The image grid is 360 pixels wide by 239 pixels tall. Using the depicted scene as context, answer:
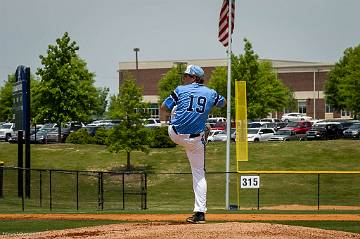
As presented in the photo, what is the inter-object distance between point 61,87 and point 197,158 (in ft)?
143

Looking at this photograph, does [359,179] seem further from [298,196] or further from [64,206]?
[64,206]

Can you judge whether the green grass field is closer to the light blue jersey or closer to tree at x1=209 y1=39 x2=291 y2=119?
tree at x1=209 y1=39 x2=291 y2=119

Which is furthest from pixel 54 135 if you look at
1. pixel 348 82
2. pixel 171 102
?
pixel 171 102

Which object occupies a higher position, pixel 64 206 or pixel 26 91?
pixel 26 91

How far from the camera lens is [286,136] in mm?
61281

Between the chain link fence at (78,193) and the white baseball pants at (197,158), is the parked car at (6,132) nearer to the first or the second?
the chain link fence at (78,193)

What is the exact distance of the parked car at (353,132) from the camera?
62250mm

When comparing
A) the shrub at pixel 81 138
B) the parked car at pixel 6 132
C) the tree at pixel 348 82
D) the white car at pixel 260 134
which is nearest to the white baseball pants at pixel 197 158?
the shrub at pixel 81 138

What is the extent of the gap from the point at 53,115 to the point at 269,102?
24913mm

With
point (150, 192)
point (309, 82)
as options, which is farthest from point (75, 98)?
point (309, 82)

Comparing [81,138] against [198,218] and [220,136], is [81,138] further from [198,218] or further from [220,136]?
[198,218]

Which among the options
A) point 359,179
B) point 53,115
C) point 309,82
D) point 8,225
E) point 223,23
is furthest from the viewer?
point 309,82

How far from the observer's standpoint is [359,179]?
35688 mm

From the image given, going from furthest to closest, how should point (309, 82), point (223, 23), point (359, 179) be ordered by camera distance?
1. point (309, 82)
2. point (359, 179)
3. point (223, 23)
